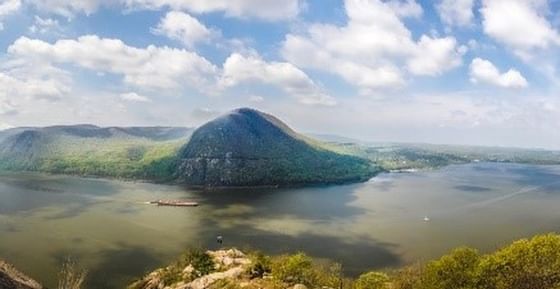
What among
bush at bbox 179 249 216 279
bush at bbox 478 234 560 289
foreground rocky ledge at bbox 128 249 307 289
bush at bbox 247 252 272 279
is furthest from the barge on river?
bush at bbox 478 234 560 289

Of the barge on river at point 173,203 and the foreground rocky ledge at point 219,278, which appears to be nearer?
the foreground rocky ledge at point 219,278

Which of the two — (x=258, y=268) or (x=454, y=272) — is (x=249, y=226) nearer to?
(x=258, y=268)

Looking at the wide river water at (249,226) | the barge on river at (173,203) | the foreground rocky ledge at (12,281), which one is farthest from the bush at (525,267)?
the barge on river at (173,203)

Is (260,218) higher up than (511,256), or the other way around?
(511,256)

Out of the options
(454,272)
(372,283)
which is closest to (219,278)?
(372,283)

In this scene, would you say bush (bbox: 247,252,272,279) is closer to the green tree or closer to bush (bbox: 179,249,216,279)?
the green tree

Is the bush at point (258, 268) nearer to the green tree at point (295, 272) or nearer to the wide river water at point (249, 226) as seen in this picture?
→ the green tree at point (295, 272)

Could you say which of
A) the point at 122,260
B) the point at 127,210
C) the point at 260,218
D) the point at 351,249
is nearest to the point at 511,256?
the point at 351,249

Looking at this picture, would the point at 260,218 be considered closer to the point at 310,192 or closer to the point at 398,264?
the point at 398,264

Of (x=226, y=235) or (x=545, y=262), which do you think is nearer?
(x=545, y=262)
